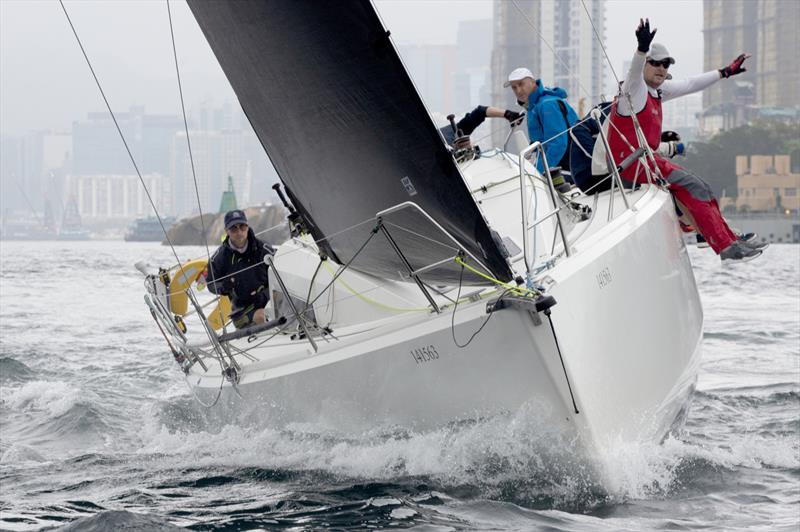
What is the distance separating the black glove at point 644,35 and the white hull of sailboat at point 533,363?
2.64 ft

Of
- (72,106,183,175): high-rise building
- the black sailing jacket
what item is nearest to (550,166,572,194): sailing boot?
the black sailing jacket

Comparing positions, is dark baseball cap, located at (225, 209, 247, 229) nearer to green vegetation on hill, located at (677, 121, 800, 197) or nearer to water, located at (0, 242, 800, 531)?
water, located at (0, 242, 800, 531)

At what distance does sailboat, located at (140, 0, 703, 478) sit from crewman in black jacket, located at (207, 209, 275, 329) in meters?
0.87

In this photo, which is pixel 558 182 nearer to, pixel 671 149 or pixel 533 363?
pixel 671 149

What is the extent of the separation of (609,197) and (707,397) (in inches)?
97.7

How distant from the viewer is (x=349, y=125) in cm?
446

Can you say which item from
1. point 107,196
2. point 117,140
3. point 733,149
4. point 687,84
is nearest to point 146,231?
point 117,140

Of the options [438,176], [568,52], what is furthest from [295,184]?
[568,52]

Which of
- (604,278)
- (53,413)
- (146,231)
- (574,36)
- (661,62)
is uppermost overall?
(574,36)

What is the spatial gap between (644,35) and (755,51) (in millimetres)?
128509

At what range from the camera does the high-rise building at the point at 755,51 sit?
382 ft

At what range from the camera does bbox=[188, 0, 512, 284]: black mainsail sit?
167 inches

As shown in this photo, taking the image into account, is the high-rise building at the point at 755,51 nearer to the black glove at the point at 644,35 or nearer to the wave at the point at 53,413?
the wave at the point at 53,413

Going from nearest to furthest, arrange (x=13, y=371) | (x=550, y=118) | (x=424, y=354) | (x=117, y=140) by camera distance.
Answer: (x=424, y=354) → (x=550, y=118) → (x=13, y=371) → (x=117, y=140)
